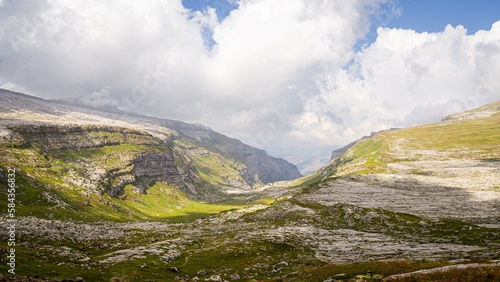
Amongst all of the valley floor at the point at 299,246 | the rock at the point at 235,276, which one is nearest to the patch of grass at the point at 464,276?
the valley floor at the point at 299,246

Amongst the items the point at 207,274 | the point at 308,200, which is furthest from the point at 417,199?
the point at 207,274

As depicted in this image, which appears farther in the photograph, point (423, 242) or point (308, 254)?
point (423, 242)

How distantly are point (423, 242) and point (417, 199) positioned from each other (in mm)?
73508

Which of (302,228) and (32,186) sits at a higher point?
(32,186)

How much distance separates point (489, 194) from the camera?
440 feet

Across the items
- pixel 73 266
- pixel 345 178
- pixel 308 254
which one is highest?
pixel 345 178

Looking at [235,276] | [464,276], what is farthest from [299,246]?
[464,276]

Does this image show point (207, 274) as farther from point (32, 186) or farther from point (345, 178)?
point (32, 186)

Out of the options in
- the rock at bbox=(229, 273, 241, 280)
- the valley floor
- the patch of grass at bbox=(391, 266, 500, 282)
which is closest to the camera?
the patch of grass at bbox=(391, 266, 500, 282)

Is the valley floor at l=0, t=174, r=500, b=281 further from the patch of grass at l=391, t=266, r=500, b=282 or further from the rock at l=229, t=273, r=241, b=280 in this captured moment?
the patch of grass at l=391, t=266, r=500, b=282

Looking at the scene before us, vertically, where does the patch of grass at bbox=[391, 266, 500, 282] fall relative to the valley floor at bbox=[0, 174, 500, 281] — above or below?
above

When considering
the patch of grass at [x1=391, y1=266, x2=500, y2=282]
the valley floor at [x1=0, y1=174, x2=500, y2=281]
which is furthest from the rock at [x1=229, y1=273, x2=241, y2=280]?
the patch of grass at [x1=391, y1=266, x2=500, y2=282]

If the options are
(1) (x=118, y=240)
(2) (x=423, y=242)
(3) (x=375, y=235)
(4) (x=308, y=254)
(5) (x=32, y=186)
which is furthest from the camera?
(5) (x=32, y=186)

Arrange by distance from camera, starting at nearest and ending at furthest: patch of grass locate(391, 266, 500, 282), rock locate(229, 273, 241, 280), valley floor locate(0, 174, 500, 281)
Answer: patch of grass locate(391, 266, 500, 282) → valley floor locate(0, 174, 500, 281) → rock locate(229, 273, 241, 280)
